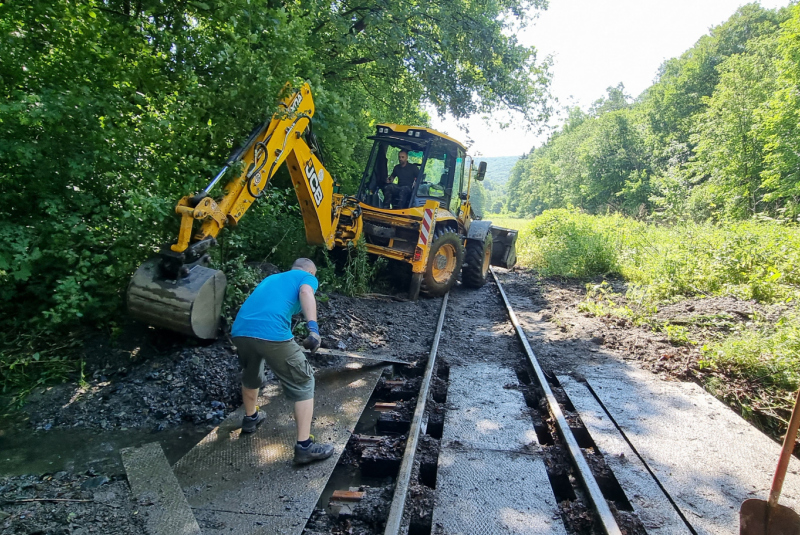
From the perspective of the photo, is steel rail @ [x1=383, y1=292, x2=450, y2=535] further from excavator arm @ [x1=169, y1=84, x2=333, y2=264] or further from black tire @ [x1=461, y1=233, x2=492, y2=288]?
black tire @ [x1=461, y1=233, x2=492, y2=288]

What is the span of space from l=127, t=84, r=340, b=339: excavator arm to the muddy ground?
534mm

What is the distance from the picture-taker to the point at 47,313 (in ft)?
12.5

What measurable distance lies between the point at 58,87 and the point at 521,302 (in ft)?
28.4

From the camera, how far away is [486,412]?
4395 mm

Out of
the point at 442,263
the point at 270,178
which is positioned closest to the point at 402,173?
the point at 442,263

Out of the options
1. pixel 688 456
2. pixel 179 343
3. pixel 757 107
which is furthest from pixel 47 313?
pixel 757 107

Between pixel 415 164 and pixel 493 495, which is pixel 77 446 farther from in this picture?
pixel 415 164

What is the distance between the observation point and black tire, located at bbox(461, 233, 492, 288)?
10.5 metres

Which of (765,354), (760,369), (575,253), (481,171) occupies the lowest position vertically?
(760,369)

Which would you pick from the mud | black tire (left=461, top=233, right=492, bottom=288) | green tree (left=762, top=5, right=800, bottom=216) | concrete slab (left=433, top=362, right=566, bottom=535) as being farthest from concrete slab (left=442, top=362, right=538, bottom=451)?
green tree (left=762, top=5, right=800, bottom=216)

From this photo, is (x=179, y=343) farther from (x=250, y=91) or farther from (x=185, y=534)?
(x=250, y=91)

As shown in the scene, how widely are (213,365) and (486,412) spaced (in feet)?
9.05

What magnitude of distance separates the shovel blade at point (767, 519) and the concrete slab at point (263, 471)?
97.6 inches

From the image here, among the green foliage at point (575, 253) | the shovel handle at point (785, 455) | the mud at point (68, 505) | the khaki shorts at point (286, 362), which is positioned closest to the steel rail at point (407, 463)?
the khaki shorts at point (286, 362)
